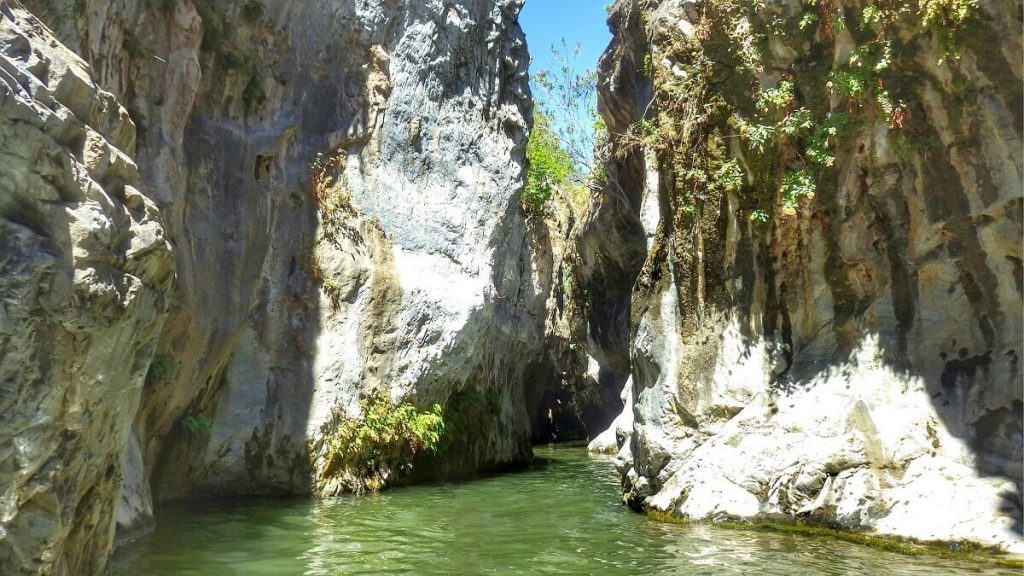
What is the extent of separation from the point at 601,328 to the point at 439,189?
35.9ft

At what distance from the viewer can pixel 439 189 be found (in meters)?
16.0

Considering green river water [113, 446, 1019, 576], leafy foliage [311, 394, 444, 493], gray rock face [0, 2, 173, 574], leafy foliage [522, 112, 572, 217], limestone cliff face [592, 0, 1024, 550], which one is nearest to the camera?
gray rock face [0, 2, 173, 574]

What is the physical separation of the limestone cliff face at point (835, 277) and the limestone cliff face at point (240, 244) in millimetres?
4865

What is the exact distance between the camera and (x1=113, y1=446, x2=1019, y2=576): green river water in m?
7.18

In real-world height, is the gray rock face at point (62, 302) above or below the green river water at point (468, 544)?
above

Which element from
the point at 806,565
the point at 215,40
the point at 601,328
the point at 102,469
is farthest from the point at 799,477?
the point at 601,328

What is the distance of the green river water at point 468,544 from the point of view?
7.18m

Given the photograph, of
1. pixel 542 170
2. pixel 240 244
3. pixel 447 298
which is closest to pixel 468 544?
pixel 240 244

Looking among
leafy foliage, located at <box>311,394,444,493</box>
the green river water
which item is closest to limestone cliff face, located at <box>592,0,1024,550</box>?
the green river water

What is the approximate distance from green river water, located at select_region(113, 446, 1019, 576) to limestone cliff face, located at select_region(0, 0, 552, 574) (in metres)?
1.02

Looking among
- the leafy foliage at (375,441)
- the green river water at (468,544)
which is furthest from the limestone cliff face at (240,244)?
the green river water at (468,544)

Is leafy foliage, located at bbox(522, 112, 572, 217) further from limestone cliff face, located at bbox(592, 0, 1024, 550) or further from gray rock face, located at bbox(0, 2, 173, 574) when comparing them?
gray rock face, located at bbox(0, 2, 173, 574)

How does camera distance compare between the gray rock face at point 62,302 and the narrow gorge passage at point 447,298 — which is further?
the narrow gorge passage at point 447,298

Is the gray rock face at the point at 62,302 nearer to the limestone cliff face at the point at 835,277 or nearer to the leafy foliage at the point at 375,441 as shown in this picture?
the limestone cliff face at the point at 835,277
